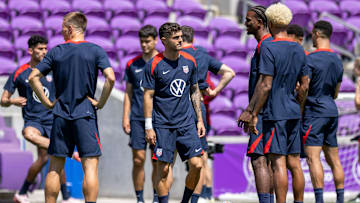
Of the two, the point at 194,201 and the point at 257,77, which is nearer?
the point at 257,77

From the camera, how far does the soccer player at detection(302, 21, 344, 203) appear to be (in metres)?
7.21

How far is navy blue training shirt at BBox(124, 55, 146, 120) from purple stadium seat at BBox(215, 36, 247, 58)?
18.3ft

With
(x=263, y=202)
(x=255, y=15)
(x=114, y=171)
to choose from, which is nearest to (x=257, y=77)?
(x=255, y=15)

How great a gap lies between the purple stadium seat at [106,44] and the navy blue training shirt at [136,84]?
527cm

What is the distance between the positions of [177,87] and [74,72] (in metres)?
1.00

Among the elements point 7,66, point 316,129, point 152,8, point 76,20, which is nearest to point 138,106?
point 76,20

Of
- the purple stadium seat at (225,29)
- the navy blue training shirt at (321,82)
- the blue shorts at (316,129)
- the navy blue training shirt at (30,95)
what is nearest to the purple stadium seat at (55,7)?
the purple stadium seat at (225,29)

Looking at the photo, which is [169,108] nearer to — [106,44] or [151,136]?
[151,136]

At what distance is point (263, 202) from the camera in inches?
235

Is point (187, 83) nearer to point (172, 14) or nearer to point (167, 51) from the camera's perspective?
point (167, 51)

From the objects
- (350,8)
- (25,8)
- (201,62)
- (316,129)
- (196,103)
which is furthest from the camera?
(350,8)

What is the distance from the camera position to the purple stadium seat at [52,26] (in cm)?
1407

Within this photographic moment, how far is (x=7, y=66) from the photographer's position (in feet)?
42.0

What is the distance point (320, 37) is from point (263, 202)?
236 centimetres
